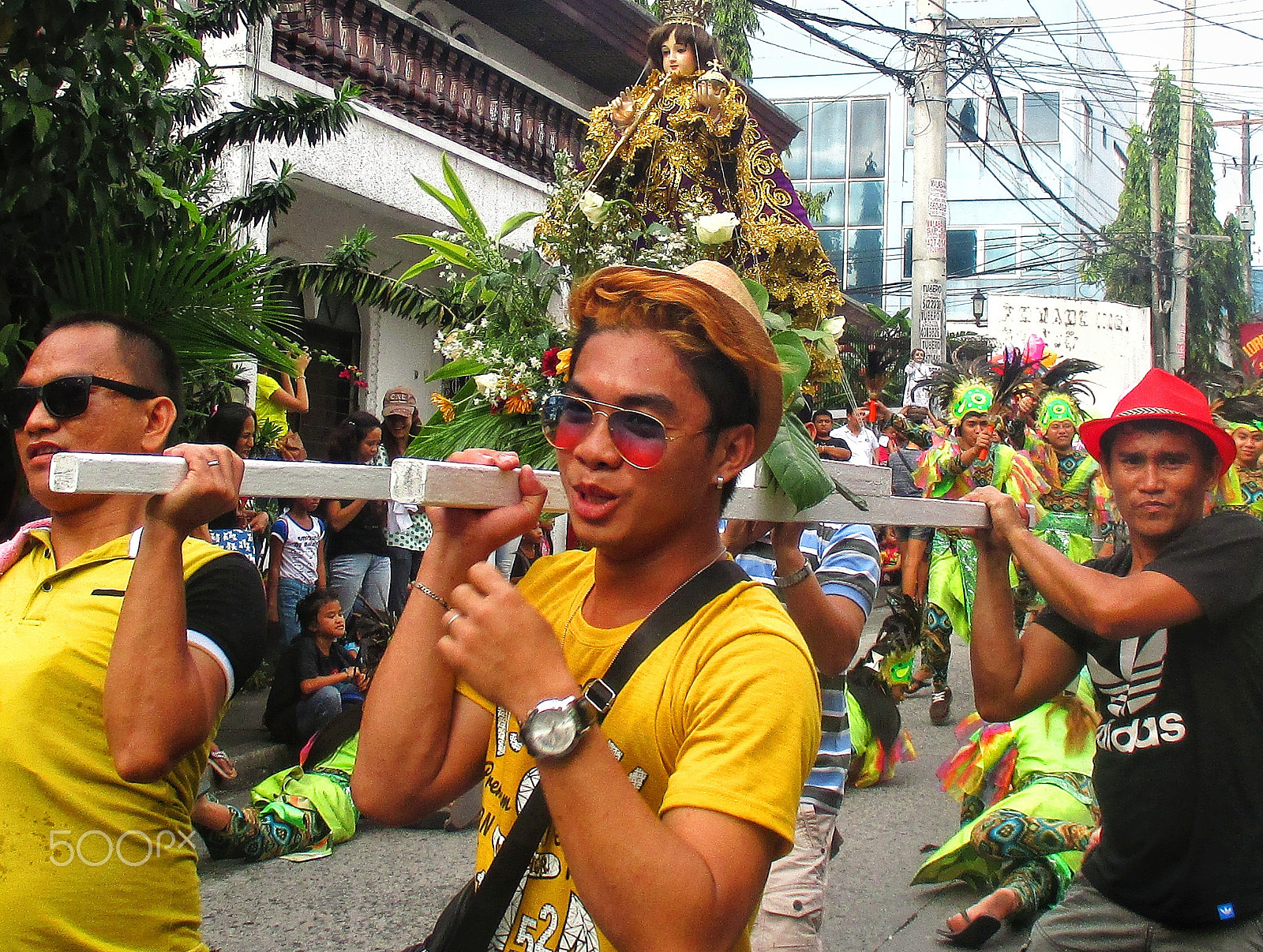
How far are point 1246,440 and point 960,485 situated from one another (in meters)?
2.18

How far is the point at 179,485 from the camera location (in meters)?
1.91

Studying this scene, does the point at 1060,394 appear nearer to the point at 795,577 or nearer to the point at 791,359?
the point at 795,577

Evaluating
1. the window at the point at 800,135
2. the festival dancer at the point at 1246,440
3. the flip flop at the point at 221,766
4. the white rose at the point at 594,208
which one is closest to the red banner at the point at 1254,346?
the festival dancer at the point at 1246,440

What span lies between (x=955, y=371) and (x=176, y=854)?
8.40 meters

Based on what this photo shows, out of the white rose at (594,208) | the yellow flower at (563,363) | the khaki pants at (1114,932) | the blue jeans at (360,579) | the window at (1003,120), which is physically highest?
the window at (1003,120)

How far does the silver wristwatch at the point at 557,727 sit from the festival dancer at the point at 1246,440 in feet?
25.2

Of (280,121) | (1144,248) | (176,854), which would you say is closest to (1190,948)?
(176,854)

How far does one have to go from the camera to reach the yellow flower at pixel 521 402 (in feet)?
9.86

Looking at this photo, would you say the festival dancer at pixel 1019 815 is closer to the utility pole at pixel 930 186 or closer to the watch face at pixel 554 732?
the watch face at pixel 554 732

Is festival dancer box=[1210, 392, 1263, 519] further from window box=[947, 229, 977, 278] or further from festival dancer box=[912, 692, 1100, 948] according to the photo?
window box=[947, 229, 977, 278]

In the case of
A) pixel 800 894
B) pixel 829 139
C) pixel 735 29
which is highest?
pixel 829 139

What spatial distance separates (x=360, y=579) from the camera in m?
8.56

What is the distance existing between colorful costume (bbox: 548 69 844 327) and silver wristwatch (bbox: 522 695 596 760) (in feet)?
6.19

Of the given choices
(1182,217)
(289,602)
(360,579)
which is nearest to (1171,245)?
(1182,217)
